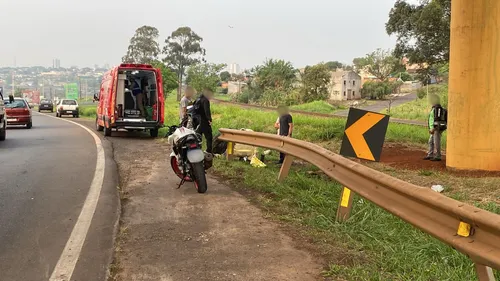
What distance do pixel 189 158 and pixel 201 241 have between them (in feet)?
8.27

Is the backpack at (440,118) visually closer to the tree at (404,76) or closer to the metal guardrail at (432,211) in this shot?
the metal guardrail at (432,211)

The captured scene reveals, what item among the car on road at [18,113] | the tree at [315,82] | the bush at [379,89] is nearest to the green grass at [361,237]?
the car on road at [18,113]

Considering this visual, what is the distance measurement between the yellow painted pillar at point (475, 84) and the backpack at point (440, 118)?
4.24ft

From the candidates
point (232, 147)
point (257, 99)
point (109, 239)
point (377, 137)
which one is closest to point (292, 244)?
point (109, 239)

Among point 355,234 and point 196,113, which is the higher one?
point 196,113

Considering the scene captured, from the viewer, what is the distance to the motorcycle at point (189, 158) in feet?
24.2

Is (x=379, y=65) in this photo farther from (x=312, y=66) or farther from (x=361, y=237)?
(x=361, y=237)

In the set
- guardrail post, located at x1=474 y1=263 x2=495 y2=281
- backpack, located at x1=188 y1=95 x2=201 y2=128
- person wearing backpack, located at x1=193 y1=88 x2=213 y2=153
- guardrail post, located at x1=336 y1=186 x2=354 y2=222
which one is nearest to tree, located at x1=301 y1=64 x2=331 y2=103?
person wearing backpack, located at x1=193 y1=88 x2=213 y2=153

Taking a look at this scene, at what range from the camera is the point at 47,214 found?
6.22 metres

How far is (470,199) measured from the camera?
780cm

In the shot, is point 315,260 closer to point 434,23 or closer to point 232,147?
point 232,147

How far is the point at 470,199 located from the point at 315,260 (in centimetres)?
453

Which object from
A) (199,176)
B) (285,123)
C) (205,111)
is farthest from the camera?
(285,123)

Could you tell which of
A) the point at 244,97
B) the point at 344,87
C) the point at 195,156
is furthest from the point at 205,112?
A: the point at 344,87
